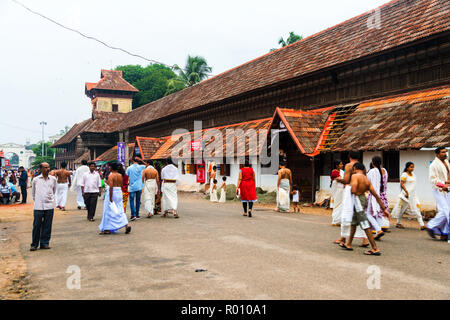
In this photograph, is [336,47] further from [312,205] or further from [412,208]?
[412,208]

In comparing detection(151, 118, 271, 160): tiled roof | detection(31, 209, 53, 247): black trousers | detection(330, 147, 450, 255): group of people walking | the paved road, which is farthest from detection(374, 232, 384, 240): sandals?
detection(151, 118, 271, 160): tiled roof

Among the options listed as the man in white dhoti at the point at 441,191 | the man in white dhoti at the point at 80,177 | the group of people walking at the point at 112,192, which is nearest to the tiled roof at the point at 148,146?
the man in white dhoti at the point at 80,177

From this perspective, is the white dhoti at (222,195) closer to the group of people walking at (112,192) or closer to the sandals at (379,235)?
the group of people walking at (112,192)

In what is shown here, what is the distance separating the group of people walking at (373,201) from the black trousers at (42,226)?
5.78m

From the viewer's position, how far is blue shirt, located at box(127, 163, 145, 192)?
1239 centimetres

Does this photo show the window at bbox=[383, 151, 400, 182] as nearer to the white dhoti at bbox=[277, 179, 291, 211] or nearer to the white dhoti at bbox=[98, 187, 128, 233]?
the white dhoti at bbox=[277, 179, 291, 211]

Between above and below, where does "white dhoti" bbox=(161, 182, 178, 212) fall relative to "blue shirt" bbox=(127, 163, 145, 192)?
below

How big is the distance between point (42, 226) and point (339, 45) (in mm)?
16097

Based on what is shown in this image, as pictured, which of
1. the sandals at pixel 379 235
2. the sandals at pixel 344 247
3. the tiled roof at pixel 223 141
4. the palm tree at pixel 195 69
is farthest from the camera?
the palm tree at pixel 195 69

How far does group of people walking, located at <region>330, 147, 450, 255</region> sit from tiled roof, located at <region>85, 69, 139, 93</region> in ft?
188

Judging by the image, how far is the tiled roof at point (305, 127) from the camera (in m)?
16.3

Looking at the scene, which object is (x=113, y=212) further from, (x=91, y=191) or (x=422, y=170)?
(x=422, y=170)

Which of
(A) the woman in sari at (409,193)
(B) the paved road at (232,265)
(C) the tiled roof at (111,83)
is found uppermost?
(C) the tiled roof at (111,83)
